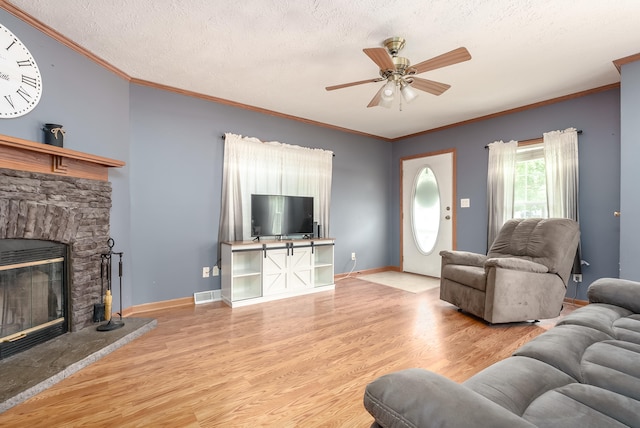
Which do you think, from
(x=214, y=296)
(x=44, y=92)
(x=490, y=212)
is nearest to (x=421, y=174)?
(x=490, y=212)

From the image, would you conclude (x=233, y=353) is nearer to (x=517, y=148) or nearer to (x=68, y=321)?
(x=68, y=321)

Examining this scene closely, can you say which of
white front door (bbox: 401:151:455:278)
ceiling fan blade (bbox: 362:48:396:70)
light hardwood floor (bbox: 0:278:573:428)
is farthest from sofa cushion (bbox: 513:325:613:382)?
white front door (bbox: 401:151:455:278)

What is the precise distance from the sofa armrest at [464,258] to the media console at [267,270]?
5.17ft

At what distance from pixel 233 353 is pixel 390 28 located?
9.13ft

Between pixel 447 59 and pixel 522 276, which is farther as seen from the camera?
pixel 522 276

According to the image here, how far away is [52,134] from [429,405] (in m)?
3.01

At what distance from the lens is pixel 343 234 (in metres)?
5.07

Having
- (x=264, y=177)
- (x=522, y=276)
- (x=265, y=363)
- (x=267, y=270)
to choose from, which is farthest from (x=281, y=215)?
(x=522, y=276)

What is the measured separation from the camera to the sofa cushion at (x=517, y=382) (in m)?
0.86

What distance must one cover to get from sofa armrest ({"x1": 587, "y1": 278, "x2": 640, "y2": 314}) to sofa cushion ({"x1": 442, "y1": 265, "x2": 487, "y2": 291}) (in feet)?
3.76

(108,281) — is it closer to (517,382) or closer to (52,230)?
(52,230)

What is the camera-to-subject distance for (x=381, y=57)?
2201 mm

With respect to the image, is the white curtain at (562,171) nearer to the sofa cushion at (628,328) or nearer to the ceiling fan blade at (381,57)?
the sofa cushion at (628,328)

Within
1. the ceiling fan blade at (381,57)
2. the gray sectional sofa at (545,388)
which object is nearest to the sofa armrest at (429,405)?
the gray sectional sofa at (545,388)
